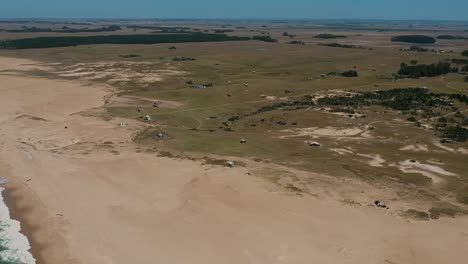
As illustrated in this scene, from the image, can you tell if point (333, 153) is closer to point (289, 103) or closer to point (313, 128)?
point (313, 128)

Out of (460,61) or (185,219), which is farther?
(460,61)

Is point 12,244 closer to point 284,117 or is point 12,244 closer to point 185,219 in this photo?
point 185,219

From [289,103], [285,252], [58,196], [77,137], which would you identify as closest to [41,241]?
[58,196]

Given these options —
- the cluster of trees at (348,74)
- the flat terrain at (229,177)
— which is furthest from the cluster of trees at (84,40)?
the cluster of trees at (348,74)

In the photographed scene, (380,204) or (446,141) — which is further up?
(446,141)

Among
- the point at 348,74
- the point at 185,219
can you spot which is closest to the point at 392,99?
the point at 348,74

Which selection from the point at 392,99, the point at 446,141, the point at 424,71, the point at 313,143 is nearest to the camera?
the point at 313,143

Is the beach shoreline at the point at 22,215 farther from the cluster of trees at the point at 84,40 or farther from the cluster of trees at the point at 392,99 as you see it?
the cluster of trees at the point at 84,40

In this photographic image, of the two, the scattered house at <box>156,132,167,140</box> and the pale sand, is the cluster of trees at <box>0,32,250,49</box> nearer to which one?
the scattered house at <box>156,132,167,140</box>
